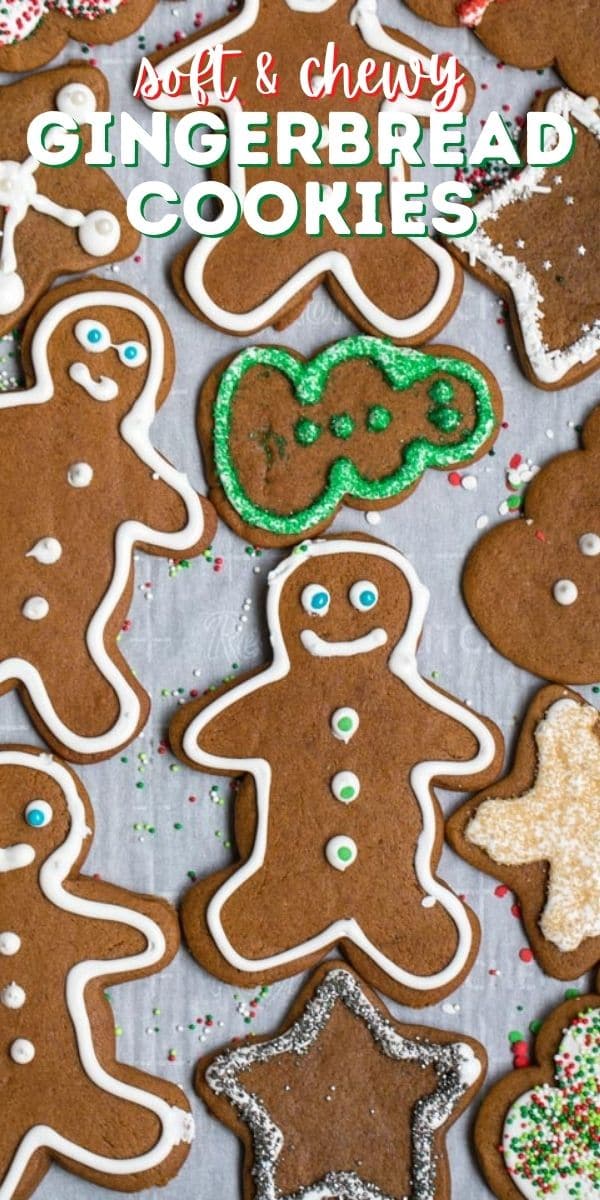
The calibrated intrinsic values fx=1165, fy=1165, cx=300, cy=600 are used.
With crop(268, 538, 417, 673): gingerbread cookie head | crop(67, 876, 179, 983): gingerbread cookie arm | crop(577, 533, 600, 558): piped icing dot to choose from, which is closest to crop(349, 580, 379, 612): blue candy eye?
crop(268, 538, 417, 673): gingerbread cookie head

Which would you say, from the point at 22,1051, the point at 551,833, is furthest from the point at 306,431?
the point at 22,1051

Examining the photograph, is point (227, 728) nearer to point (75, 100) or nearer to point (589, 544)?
point (589, 544)

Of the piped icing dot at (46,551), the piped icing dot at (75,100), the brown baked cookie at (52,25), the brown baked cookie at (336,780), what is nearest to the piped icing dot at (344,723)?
the brown baked cookie at (336,780)

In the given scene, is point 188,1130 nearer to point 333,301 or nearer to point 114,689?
point 114,689

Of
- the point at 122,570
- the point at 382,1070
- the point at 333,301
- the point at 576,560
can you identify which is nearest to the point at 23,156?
the point at 333,301

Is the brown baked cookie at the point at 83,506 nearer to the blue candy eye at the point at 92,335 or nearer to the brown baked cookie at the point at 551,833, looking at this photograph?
the blue candy eye at the point at 92,335

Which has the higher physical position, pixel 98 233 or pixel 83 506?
pixel 98 233

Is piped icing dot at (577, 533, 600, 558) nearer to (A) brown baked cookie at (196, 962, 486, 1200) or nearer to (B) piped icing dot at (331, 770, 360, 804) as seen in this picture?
(B) piped icing dot at (331, 770, 360, 804)
